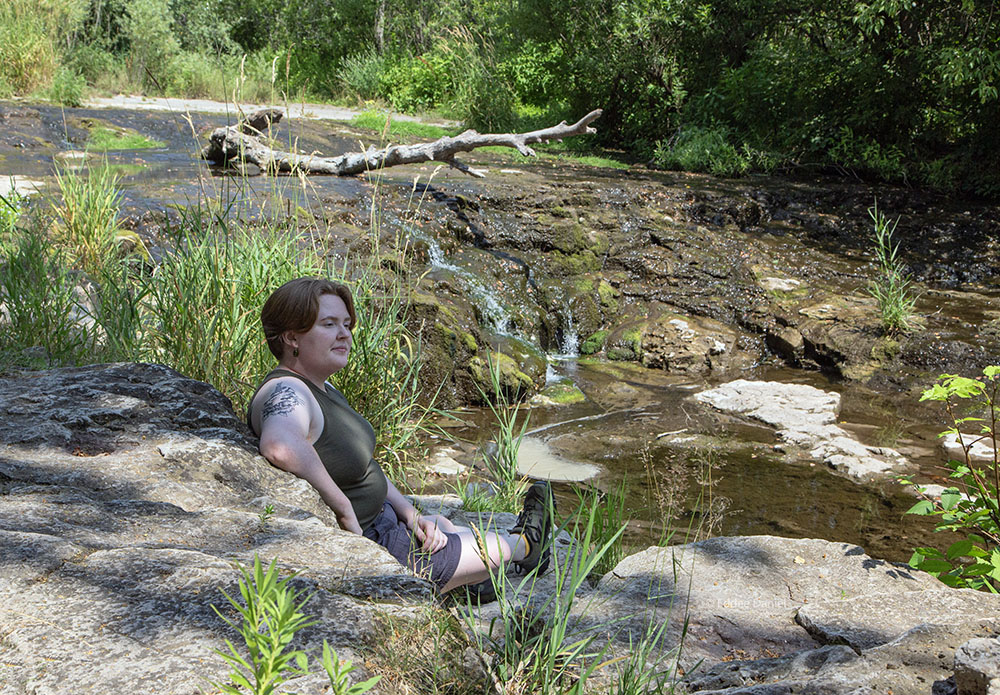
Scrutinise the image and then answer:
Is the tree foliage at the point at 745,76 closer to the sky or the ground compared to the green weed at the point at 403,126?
closer to the sky

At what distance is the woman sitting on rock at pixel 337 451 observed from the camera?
2.55 m

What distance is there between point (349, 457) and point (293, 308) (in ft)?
1.69

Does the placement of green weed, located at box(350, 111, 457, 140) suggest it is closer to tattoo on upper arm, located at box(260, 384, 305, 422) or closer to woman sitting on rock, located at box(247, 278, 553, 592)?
woman sitting on rock, located at box(247, 278, 553, 592)

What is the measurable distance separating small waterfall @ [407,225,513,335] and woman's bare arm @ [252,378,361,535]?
18.7ft

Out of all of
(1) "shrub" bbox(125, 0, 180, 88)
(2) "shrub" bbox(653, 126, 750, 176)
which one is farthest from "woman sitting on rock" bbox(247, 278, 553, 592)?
(1) "shrub" bbox(125, 0, 180, 88)

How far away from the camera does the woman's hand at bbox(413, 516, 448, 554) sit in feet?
8.77

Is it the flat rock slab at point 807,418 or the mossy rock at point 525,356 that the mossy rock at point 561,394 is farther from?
the flat rock slab at point 807,418

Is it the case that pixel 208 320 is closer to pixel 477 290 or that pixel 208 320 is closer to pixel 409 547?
pixel 409 547

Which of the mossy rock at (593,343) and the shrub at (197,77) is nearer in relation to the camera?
the mossy rock at (593,343)

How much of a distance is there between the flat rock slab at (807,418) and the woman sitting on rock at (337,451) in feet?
12.8

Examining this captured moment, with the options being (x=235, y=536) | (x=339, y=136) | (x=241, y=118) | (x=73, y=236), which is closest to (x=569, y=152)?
(x=339, y=136)

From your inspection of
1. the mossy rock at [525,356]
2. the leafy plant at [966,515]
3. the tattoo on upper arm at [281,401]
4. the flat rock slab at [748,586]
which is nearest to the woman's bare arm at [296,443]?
the tattoo on upper arm at [281,401]

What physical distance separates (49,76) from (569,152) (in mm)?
8581

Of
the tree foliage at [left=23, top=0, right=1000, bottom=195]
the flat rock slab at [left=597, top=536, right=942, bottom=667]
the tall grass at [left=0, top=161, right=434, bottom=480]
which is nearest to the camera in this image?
the flat rock slab at [left=597, top=536, right=942, bottom=667]
